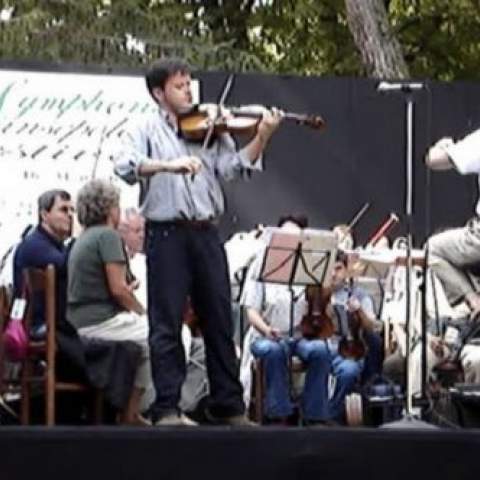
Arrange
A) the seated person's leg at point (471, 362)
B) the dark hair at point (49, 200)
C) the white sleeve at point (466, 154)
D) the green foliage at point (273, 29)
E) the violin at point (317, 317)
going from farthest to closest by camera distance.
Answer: the green foliage at point (273, 29), the violin at point (317, 317), the dark hair at point (49, 200), the seated person's leg at point (471, 362), the white sleeve at point (466, 154)

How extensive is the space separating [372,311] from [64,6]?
541cm

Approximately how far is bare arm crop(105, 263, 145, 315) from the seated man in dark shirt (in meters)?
0.20

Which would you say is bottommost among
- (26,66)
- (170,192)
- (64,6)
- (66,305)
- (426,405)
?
(426,405)

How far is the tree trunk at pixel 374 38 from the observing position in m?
12.0

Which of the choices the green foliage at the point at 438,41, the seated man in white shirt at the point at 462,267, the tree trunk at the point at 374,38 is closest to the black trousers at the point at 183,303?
the seated man in white shirt at the point at 462,267

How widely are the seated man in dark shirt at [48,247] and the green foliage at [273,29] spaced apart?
19.2 feet

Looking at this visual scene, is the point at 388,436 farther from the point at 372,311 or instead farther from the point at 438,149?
the point at 372,311

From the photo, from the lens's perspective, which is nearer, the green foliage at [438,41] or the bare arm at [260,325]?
the bare arm at [260,325]

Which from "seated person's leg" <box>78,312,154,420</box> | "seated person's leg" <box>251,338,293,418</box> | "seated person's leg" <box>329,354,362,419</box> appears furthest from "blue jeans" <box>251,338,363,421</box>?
"seated person's leg" <box>78,312,154,420</box>

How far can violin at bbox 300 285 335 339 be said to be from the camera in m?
7.20

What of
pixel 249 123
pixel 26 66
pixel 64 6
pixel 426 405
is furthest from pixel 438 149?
pixel 64 6

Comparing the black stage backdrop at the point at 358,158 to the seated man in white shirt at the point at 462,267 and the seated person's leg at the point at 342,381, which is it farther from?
the seated man in white shirt at the point at 462,267

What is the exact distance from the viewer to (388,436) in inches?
161

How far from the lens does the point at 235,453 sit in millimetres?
4043
